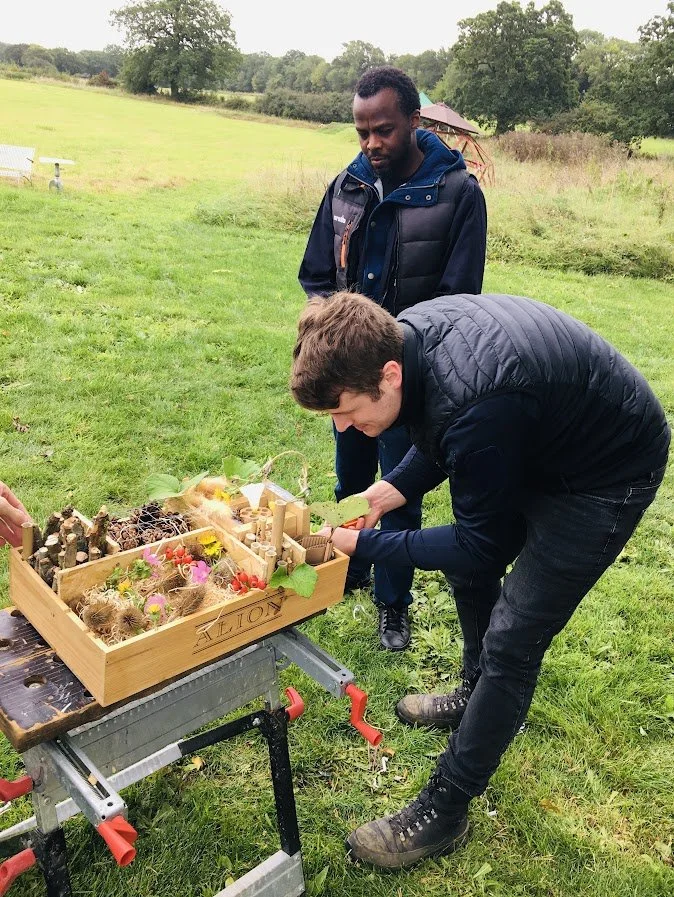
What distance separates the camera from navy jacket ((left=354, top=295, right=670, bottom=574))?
165 cm

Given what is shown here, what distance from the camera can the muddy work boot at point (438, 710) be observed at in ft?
9.25

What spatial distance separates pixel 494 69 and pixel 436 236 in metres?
37.6

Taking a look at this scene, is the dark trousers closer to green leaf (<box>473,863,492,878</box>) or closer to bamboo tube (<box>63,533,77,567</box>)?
green leaf (<box>473,863,492,878</box>)

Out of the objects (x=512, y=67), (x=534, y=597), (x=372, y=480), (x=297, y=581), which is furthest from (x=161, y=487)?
(x=512, y=67)

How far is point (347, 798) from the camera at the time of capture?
2518 millimetres

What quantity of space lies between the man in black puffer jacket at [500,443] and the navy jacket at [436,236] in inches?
35.4

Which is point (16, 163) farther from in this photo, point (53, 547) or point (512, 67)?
point (512, 67)

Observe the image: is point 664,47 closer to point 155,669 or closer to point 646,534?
point 646,534

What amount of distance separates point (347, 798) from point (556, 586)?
1.21m

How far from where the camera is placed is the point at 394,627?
325cm

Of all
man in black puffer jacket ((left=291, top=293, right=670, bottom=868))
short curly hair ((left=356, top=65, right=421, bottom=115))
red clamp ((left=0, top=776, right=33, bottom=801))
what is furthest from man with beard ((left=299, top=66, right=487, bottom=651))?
red clamp ((left=0, top=776, right=33, bottom=801))

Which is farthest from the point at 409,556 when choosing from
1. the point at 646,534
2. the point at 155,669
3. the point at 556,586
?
the point at 646,534

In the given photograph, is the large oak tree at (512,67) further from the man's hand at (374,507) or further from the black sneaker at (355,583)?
the man's hand at (374,507)

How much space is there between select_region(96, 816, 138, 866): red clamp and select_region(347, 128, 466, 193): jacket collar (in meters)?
2.36
